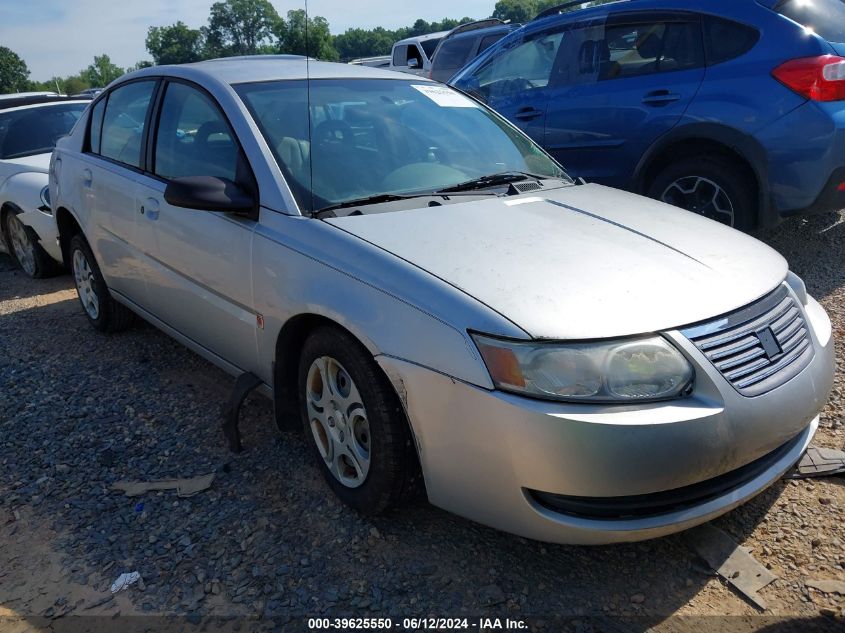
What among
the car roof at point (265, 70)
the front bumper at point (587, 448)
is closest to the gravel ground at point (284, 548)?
the front bumper at point (587, 448)

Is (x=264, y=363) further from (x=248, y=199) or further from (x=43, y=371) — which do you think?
(x=43, y=371)

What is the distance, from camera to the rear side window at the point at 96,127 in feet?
14.3

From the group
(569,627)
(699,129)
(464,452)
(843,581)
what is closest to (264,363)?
(464,452)

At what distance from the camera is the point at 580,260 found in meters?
2.37

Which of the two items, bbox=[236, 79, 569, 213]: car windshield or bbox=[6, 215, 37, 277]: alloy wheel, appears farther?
bbox=[6, 215, 37, 277]: alloy wheel

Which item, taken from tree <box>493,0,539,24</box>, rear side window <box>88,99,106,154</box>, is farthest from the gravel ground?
tree <box>493,0,539,24</box>

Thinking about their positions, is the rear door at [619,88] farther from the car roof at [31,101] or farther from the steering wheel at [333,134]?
the car roof at [31,101]

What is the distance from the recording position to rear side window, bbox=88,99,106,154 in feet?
14.3

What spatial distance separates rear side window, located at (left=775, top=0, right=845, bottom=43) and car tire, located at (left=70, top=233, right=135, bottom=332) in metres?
4.61

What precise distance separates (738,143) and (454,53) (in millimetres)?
8014

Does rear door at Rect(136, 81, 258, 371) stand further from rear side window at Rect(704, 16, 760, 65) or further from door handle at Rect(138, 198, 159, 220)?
rear side window at Rect(704, 16, 760, 65)

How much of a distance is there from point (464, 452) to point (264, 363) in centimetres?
112

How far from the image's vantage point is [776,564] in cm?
230

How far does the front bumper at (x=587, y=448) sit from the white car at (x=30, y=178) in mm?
4373
